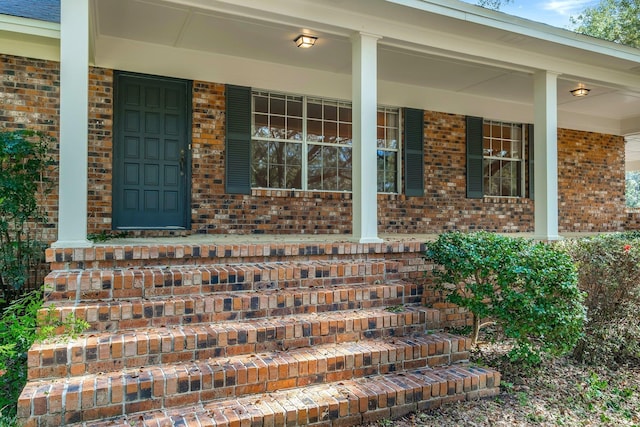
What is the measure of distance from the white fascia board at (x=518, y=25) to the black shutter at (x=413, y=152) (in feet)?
7.22

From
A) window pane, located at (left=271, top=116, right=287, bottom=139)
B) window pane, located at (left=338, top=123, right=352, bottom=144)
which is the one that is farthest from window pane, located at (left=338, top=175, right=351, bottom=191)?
window pane, located at (left=271, top=116, right=287, bottom=139)

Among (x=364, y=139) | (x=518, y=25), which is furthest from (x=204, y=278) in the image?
(x=518, y=25)

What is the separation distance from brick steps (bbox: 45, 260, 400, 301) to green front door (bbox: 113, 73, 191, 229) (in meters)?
2.22

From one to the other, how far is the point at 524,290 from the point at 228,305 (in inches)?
89.7

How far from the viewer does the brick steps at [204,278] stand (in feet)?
9.62

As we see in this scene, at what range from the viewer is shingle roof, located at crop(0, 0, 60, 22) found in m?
4.49

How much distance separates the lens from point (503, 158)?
802 centimetres

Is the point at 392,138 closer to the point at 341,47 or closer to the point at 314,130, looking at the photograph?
the point at 314,130

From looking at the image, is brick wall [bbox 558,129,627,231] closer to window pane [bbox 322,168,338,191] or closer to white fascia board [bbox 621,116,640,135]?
white fascia board [bbox 621,116,640,135]

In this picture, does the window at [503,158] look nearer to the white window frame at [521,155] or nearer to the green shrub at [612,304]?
the white window frame at [521,155]

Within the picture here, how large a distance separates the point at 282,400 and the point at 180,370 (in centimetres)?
62

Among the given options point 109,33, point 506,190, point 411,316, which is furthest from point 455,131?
point 109,33

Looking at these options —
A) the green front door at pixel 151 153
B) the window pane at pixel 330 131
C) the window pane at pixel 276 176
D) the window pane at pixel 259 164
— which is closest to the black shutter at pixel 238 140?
the window pane at pixel 259 164

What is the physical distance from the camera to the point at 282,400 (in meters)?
2.51
